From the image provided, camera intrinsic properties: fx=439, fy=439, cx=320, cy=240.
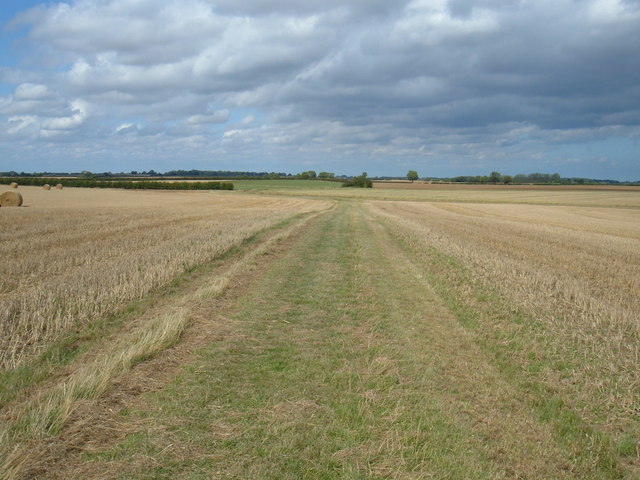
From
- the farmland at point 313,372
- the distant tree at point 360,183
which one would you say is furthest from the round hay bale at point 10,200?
the distant tree at point 360,183

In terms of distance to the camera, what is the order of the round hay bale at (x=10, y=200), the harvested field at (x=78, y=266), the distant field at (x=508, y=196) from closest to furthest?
the harvested field at (x=78, y=266) → the round hay bale at (x=10, y=200) → the distant field at (x=508, y=196)

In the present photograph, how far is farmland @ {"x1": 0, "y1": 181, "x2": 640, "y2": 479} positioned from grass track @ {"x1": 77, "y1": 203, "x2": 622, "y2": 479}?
24 mm

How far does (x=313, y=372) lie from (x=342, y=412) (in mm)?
1170

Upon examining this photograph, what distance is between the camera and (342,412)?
5.04 m

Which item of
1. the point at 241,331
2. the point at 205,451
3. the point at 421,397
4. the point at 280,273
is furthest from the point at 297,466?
the point at 280,273

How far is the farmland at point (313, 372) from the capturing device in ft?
14.0

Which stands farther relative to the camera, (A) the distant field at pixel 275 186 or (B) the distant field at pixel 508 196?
(A) the distant field at pixel 275 186

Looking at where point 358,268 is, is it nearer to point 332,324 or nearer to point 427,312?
point 427,312

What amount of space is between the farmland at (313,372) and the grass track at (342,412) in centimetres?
2

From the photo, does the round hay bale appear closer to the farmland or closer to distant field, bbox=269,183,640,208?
the farmland

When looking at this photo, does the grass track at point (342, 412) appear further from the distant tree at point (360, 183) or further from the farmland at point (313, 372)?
the distant tree at point (360, 183)

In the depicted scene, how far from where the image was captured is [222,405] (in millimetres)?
5148

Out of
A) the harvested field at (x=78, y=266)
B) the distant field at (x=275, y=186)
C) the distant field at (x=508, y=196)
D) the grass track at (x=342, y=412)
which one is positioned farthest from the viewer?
the distant field at (x=275, y=186)

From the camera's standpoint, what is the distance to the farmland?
4254 mm
